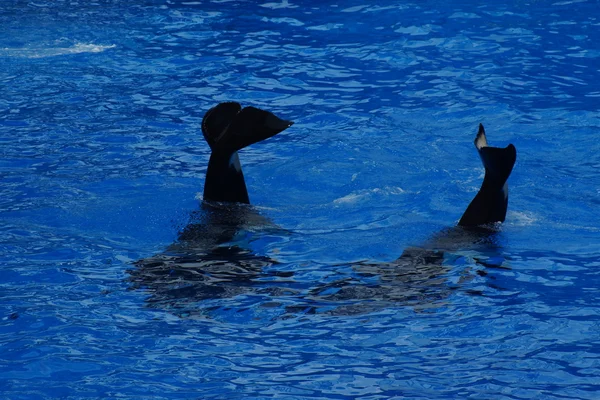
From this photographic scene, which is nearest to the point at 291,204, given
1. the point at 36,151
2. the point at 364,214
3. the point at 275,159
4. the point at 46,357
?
the point at 364,214

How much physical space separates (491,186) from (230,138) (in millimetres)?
1863

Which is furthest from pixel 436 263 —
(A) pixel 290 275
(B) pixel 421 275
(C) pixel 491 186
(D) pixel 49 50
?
(D) pixel 49 50

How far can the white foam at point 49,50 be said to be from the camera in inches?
478

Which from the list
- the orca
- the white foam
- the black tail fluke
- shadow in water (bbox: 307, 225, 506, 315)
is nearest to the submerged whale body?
the orca

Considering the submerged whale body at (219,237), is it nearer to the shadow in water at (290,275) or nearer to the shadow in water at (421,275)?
the shadow in water at (290,275)

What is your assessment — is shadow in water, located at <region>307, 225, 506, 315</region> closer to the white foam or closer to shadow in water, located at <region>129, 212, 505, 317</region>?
shadow in water, located at <region>129, 212, 505, 317</region>

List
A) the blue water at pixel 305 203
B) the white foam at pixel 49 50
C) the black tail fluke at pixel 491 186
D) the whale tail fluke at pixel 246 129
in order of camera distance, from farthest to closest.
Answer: the white foam at pixel 49 50 < the whale tail fluke at pixel 246 129 < the black tail fluke at pixel 491 186 < the blue water at pixel 305 203

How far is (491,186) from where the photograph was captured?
6.29 metres

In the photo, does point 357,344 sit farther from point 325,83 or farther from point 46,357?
point 325,83

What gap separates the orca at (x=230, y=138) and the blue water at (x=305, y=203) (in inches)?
9.1

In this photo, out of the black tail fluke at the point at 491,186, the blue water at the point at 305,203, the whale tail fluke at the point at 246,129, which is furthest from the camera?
the whale tail fluke at the point at 246,129

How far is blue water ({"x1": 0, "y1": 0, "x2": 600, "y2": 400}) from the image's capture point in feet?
15.9

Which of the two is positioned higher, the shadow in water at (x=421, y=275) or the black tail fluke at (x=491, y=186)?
the black tail fluke at (x=491, y=186)

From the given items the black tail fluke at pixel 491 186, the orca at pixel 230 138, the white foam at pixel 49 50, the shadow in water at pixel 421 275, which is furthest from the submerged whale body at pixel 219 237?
the white foam at pixel 49 50
